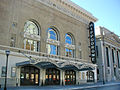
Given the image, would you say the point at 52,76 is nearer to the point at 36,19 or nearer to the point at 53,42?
the point at 53,42

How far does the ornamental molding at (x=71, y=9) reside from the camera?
1164 inches

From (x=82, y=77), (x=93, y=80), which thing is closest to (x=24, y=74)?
(x=82, y=77)

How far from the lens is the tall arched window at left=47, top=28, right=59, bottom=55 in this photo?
27328 millimetres

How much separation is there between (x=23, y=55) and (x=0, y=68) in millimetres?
4028

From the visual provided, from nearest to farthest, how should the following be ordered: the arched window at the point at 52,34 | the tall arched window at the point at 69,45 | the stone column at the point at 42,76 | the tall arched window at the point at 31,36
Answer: the tall arched window at the point at 31,36, the stone column at the point at 42,76, the arched window at the point at 52,34, the tall arched window at the point at 69,45

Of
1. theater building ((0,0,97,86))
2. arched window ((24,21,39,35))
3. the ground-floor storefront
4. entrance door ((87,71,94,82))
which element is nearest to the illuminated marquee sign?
theater building ((0,0,97,86))

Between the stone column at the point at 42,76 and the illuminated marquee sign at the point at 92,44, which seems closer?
the stone column at the point at 42,76

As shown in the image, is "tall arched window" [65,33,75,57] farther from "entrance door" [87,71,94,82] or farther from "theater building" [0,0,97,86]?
"entrance door" [87,71,94,82]

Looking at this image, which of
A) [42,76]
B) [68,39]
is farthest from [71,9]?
[42,76]

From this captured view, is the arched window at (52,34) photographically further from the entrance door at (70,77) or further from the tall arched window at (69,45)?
the entrance door at (70,77)

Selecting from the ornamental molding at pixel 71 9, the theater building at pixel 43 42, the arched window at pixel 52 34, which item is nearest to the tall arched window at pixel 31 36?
the theater building at pixel 43 42

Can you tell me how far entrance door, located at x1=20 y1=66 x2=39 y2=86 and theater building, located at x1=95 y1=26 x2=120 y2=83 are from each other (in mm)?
23137

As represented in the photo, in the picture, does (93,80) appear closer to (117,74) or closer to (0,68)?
(117,74)

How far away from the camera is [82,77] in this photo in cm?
3291
